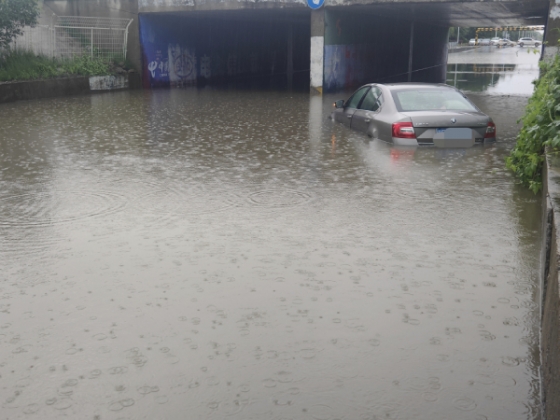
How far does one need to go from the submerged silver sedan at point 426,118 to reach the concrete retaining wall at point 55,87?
524 inches

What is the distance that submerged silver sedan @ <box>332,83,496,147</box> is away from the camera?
11562mm

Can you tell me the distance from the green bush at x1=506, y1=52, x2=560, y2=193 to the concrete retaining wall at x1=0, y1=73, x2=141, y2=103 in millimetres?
16894

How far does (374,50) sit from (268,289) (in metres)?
29.5

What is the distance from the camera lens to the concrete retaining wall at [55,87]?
2164 cm

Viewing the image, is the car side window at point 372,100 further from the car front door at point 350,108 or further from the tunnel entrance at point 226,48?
the tunnel entrance at point 226,48

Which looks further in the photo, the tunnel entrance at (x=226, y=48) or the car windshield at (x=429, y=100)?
the tunnel entrance at (x=226, y=48)

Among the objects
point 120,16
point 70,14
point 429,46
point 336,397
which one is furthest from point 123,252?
point 429,46

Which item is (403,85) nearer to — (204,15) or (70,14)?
(204,15)

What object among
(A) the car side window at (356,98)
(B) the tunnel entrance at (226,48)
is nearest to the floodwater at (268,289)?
(A) the car side window at (356,98)

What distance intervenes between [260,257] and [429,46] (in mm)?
42886

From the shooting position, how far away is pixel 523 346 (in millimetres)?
4336

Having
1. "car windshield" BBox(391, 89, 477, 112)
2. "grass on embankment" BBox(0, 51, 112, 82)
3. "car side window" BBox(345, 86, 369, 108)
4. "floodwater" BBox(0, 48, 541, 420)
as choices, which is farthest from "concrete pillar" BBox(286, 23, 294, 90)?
"floodwater" BBox(0, 48, 541, 420)

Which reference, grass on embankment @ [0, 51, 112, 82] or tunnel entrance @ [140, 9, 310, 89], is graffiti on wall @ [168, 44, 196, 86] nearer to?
tunnel entrance @ [140, 9, 310, 89]

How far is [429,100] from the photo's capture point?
39.7 feet
